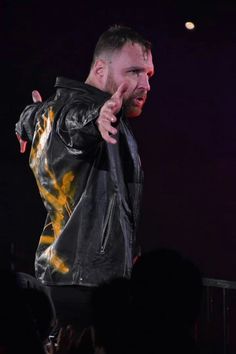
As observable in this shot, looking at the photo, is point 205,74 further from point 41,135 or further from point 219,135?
point 41,135

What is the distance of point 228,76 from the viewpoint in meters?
4.36

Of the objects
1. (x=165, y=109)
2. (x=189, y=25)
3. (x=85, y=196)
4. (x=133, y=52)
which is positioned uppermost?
(x=189, y=25)

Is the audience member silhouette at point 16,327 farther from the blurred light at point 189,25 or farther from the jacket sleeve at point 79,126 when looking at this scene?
the blurred light at point 189,25

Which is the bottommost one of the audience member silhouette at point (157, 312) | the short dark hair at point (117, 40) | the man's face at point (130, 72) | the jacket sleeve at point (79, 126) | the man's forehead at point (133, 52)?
the audience member silhouette at point (157, 312)

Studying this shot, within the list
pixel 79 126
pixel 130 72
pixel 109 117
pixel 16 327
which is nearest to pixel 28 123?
pixel 130 72

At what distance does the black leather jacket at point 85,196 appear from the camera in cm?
260

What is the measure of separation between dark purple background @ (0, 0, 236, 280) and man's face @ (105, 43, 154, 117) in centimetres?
153

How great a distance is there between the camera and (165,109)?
14.9 ft

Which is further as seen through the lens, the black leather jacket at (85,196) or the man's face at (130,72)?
the man's face at (130,72)

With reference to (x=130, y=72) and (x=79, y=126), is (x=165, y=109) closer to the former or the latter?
(x=130, y=72)

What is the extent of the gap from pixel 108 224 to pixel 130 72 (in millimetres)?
636

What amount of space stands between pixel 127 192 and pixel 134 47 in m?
0.59

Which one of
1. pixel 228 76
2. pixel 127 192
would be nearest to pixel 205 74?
pixel 228 76

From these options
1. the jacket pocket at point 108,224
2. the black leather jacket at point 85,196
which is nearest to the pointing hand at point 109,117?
the black leather jacket at point 85,196
